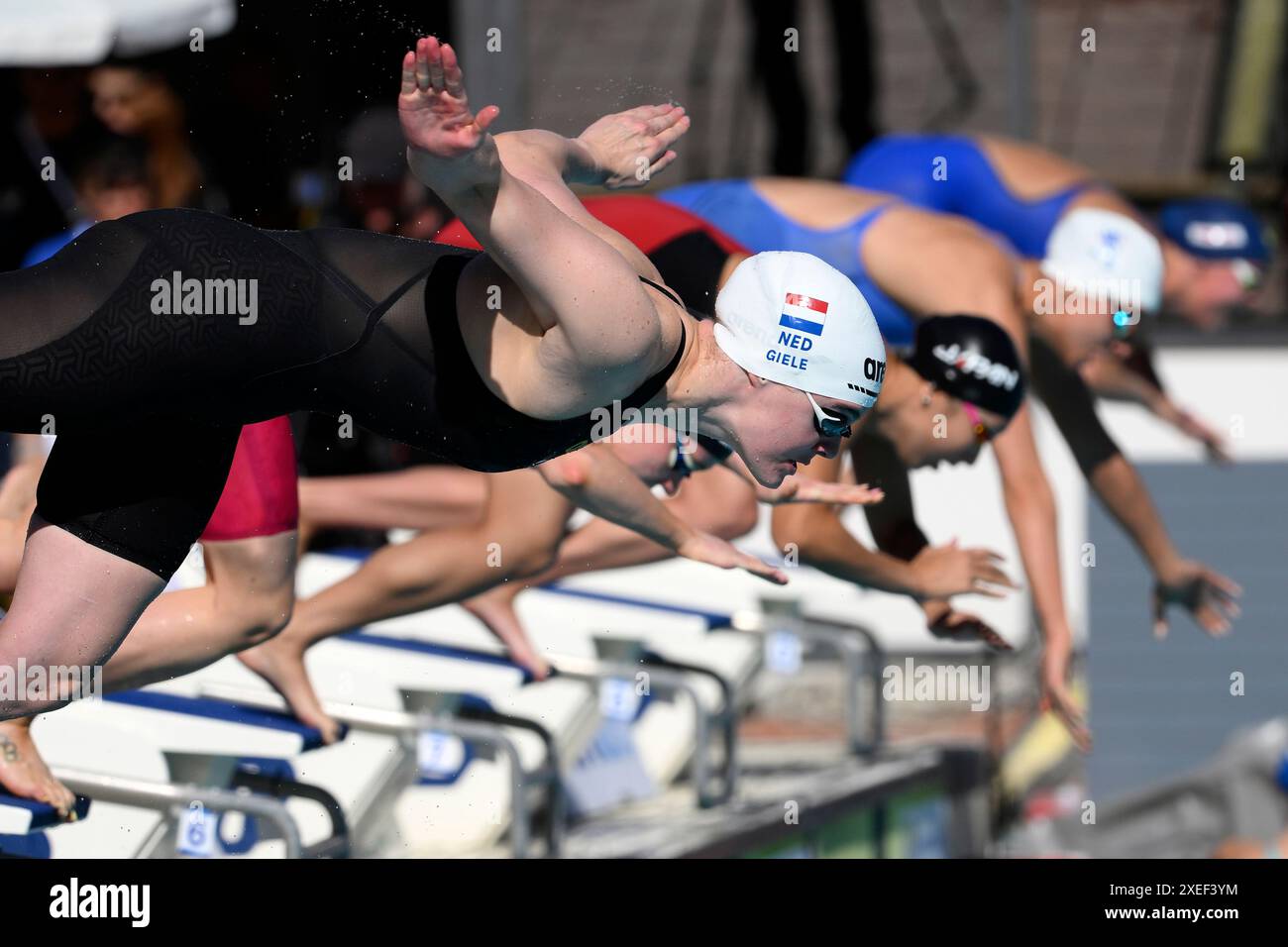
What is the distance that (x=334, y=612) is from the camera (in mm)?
5746

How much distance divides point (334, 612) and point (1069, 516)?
5426 mm

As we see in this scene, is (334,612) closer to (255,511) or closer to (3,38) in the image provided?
(255,511)

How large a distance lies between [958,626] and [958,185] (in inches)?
119

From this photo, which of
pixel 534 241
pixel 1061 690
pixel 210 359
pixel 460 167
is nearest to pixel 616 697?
pixel 1061 690

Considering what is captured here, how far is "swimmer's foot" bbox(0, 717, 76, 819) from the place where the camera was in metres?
4.70

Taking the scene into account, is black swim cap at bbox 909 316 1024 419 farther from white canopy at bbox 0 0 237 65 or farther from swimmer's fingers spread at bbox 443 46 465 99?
white canopy at bbox 0 0 237 65

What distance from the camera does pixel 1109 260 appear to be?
6449mm

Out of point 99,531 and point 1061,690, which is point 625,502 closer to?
point 99,531

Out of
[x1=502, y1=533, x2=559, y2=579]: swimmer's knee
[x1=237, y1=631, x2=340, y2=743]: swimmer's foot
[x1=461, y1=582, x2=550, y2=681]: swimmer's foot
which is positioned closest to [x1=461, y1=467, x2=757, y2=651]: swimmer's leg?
[x1=461, y1=582, x2=550, y2=681]: swimmer's foot

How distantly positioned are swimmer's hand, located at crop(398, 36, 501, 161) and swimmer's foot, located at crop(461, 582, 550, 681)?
363 cm

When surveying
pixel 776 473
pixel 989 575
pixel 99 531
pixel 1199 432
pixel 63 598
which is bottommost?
pixel 989 575
